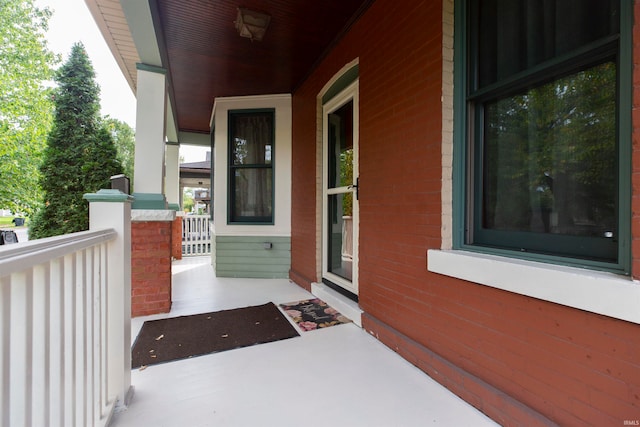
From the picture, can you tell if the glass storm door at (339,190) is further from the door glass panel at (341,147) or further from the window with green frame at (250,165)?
the window with green frame at (250,165)

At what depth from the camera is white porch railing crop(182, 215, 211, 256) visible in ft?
23.9

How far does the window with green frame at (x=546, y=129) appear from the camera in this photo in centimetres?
118

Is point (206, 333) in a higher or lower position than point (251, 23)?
lower

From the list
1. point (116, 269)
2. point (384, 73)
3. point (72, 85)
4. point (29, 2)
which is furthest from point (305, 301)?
point (29, 2)

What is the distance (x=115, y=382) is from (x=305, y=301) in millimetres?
2122

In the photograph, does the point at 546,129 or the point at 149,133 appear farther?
the point at 149,133

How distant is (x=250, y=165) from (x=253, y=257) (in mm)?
1502

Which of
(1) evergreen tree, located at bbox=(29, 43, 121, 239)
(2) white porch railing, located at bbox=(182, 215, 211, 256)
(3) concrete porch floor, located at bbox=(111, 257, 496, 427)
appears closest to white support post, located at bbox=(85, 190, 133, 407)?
(3) concrete porch floor, located at bbox=(111, 257, 496, 427)

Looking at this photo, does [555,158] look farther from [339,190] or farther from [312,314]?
[312,314]

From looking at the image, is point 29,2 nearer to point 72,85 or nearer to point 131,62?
point 72,85

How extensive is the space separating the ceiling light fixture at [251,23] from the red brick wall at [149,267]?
82.4 inches

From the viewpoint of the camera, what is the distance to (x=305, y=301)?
3475mm

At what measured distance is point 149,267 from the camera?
303cm

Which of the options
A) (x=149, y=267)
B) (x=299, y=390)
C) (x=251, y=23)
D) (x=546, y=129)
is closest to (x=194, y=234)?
(x=149, y=267)
